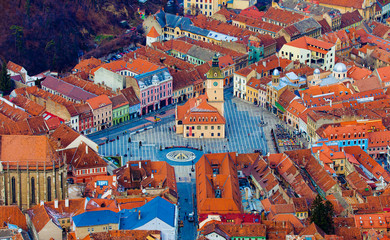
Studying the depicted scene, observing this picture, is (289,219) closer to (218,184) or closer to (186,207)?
(218,184)

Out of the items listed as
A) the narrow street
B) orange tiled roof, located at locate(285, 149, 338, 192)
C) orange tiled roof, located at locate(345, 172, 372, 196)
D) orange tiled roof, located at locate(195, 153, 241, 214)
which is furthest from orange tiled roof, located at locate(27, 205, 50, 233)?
orange tiled roof, located at locate(345, 172, 372, 196)

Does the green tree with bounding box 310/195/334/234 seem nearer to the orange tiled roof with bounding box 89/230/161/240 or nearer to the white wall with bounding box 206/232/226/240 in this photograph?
the white wall with bounding box 206/232/226/240

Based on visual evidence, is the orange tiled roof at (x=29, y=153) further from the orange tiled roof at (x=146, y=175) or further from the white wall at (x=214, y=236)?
the white wall at (x=214, y=236)

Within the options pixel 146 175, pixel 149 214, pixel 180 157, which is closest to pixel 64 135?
pixel 146 175

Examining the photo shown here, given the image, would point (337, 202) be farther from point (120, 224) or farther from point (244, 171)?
point (120, 224)

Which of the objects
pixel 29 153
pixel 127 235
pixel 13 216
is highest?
pixel 29 153

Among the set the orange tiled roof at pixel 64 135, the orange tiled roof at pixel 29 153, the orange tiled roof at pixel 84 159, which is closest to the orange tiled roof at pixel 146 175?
the orange tiled roof at pixel 84 159

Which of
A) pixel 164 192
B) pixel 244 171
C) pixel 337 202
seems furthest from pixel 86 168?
pixel 337 202
